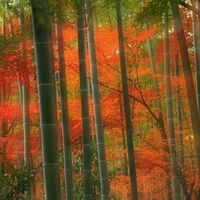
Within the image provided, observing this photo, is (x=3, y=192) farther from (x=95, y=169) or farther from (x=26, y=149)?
(x=95, y=169)

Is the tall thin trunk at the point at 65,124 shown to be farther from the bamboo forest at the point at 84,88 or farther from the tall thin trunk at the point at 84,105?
the tall thin trunk at the point at 84,105

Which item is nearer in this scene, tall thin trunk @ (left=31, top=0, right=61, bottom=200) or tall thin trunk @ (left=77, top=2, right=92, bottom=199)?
tall thin trunk @ (left=31, top=0, right=61, bottom=200)

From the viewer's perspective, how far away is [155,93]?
12672 mm

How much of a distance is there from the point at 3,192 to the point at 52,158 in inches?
217

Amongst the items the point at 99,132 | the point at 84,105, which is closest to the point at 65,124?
the point at 84,105

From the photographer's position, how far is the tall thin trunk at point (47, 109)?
493cm

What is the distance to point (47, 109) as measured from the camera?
496cm

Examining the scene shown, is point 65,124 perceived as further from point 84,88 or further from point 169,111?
point 169,111

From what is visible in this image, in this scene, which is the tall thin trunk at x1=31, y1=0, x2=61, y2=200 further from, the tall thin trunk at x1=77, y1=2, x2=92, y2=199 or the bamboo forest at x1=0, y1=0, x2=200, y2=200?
the tall thin trunk at x1=77, y1=2, x2=92, y2=199

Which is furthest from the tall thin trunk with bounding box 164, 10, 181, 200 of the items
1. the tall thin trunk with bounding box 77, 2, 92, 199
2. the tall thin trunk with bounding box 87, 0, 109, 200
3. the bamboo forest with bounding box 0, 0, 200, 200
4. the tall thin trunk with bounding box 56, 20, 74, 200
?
the tall thin trunk with bounding box 77, 2, 92, 199

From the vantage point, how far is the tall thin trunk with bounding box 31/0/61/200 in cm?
493

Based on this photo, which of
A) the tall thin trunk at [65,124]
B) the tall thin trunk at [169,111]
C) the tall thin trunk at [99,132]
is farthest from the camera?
the tall thin trunk at [169,111]

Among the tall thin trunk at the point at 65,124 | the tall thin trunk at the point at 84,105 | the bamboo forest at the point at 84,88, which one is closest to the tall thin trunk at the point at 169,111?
the bamboo forest at the point at 84,88

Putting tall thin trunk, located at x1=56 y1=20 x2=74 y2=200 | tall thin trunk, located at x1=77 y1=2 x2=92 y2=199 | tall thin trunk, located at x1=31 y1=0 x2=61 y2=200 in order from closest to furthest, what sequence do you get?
tall thin trunk, located at x1=31 y1=0 x2=61 y2=200, tall thin trunk, located at x1=77 y1=2 x2=92 y2=199, tall thin trunk, located at x1=56 y1=20 x2=74 y2=200
